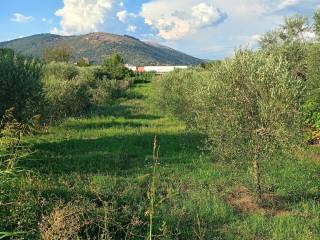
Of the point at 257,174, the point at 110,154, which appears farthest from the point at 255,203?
the point at 110,154

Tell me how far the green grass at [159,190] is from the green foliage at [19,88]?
2202 millimetres

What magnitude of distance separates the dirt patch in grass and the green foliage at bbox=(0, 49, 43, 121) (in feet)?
36.0

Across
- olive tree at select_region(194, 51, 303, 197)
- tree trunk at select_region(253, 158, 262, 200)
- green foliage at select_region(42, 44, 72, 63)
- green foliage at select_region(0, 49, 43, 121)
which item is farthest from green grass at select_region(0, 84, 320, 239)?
green foliage at select_region(42, 44, 72, 63)

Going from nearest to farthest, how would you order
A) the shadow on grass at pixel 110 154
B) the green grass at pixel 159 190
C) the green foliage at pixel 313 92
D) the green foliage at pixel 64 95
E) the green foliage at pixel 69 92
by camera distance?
1. the green grass at pixel 159 190
2. the shadow on grass at pixel 110 154
3. the green foliage at pixel 313 92
4. the green foliage at pixel 64 95
5. the green foliage at pixel 69 92

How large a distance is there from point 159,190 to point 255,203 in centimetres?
302

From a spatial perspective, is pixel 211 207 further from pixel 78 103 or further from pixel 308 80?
pixel 78 103

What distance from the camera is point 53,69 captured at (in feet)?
160

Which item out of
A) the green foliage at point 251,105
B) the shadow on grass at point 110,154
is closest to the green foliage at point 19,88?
the shadow on grass at point 110,154

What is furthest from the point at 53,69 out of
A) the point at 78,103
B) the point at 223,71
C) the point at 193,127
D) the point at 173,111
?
the point at 223,71

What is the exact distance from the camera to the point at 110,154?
21359 millimetres

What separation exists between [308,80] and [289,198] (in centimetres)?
1331

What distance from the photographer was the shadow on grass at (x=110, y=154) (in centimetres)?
1822

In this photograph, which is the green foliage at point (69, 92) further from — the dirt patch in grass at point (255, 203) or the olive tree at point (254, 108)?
the dirt patch in grass at point (255, 203)

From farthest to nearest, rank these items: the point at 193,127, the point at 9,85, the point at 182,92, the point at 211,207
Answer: the point at 182,92
the point at 193,127
the point at 9,85
the point at 211,207
